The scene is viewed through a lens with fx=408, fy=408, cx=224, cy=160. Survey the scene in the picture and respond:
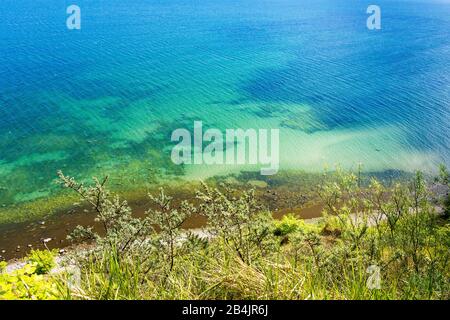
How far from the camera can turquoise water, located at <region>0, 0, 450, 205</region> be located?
3169cm

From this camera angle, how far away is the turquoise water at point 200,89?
3169 centimetres

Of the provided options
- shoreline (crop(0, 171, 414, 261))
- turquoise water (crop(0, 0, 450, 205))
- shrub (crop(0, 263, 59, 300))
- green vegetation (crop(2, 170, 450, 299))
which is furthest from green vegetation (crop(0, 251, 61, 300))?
turquoise water (crop(0, 0, 450, 205))

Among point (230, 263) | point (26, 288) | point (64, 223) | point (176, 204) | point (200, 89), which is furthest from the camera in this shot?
point (200, 89)

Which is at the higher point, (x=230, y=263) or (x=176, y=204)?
(x=230, y=263)

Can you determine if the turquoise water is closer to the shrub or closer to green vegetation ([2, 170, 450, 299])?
green vegetation ([2, 170, 450, 299])

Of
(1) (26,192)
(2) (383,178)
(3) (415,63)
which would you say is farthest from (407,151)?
(1) (26,192)

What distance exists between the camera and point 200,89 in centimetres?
4488

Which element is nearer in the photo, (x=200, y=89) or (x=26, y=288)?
(x=26, y=288)

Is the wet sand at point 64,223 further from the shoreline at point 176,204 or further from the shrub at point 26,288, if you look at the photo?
the shrub at point 26,288

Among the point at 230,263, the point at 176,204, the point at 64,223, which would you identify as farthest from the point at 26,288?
the point at 176,204

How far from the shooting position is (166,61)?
5256 centimetres

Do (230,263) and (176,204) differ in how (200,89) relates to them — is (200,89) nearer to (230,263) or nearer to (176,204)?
(176,204)

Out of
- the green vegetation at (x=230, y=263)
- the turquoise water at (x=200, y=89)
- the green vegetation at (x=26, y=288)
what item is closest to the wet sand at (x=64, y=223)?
the turquoise water at (x=200, y=89)
